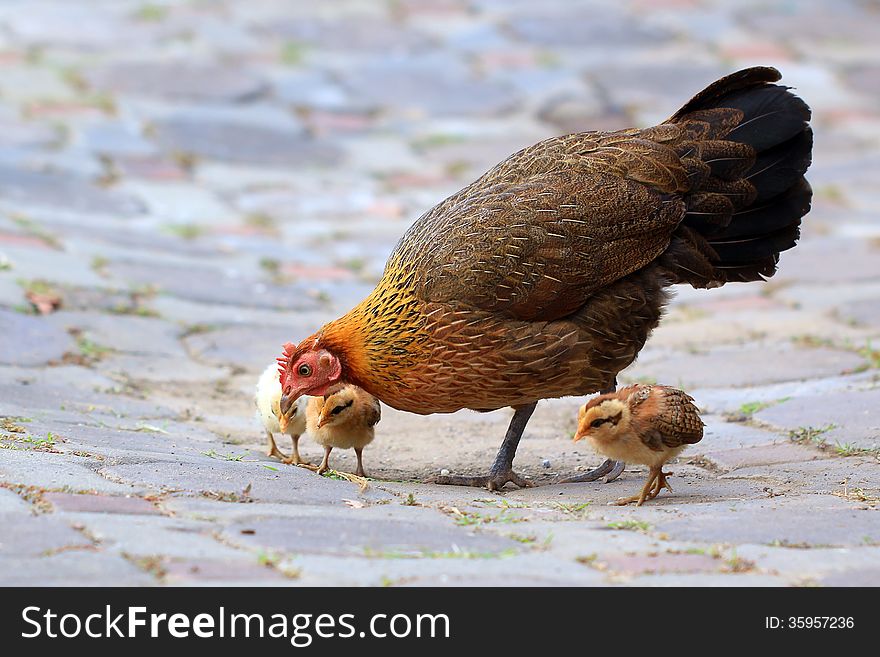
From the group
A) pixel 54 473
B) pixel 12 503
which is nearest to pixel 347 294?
pixel 54 473

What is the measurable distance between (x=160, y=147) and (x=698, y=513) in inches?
318

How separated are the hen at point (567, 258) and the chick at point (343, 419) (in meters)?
0.07

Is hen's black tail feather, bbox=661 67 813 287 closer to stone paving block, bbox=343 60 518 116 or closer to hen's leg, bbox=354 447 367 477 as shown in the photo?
hen's leg, bbox=354 447 367 477

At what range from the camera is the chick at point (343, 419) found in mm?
5035

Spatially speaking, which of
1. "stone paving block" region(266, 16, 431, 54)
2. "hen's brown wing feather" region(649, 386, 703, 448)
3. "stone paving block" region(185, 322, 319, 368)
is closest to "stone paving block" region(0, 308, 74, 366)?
"stone paving block" region(185, 322, 319, 368)

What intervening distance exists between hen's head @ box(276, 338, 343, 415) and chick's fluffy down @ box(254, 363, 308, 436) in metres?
0.17

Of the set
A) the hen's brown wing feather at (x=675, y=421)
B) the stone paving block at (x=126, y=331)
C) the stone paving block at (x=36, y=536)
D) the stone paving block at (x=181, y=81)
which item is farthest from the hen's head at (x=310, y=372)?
the stone paving block at (x=181, y=81)

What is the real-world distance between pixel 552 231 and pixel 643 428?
886 millimetres

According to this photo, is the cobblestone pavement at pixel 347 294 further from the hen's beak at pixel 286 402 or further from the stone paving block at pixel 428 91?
the hen's beak at pixel 286 402

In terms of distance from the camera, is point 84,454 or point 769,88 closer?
point 84,454

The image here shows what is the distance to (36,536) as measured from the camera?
3418 mm
